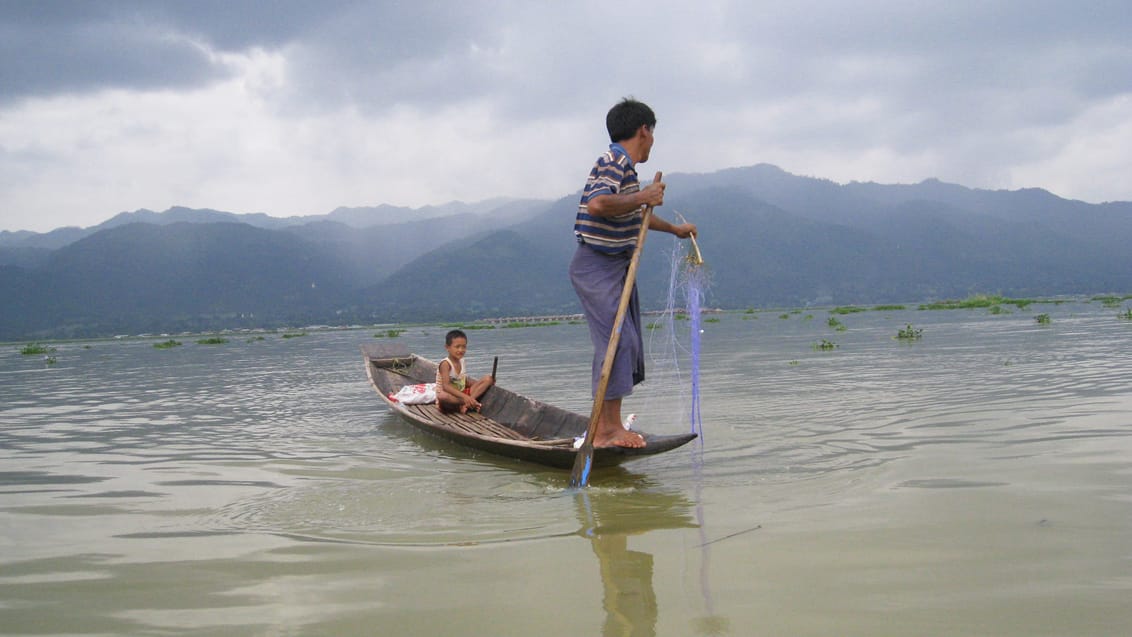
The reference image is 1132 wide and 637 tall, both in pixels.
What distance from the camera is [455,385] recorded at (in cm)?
706

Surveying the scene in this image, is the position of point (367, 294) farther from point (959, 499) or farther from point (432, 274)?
point (959, 499)

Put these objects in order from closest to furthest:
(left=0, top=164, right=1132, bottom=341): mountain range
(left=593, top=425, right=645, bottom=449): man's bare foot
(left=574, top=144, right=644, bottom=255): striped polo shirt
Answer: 1. (left=593, top=425, right=645, bottom=449): man's bare foot
2. (left=574, top=144, right=644, bottom=255): striped polo shirt
3. (left=0, top=164, right=1132, bottom=341): mountain range

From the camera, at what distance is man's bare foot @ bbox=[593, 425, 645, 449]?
425cm

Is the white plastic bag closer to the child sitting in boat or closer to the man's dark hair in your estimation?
the child sitting in boat

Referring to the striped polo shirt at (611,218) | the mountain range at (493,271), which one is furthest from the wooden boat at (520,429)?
the mountain range at (493,271)

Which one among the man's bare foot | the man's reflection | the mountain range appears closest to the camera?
the man's reflection

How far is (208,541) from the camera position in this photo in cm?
325

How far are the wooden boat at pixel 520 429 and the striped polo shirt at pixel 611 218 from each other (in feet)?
3.85

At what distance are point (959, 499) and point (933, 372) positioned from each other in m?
6.14

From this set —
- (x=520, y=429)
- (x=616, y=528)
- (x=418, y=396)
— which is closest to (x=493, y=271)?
(x=418, y=396)

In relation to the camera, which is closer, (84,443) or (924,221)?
(84,443)

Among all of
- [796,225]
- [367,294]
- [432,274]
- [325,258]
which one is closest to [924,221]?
[796,225]

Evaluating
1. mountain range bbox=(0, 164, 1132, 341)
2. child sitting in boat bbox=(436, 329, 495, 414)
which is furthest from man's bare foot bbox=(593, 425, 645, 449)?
mountain range bbox=(0, 164, 1132, 341)

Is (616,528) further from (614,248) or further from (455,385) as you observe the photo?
(455,385)
